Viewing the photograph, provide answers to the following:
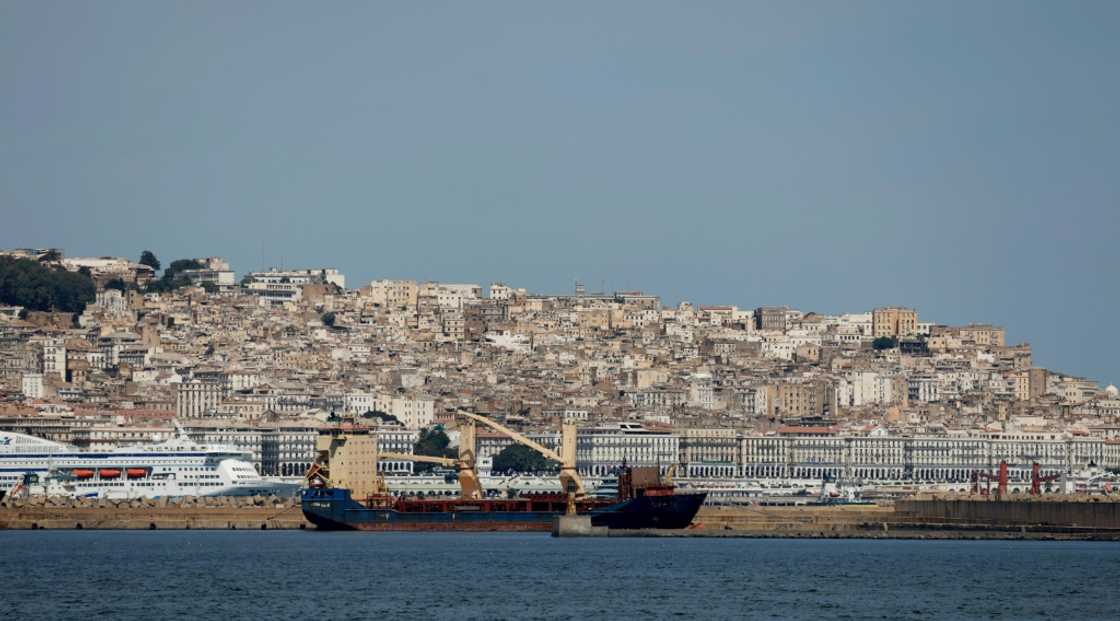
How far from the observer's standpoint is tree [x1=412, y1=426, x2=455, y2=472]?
159 metres

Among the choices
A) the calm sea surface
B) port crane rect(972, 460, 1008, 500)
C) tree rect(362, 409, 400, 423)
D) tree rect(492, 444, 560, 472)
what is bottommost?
the calm sea surface

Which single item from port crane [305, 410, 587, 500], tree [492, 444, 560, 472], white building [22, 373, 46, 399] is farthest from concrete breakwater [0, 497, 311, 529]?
white building [22, 373, 46, 399]

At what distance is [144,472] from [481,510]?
93.4 ft

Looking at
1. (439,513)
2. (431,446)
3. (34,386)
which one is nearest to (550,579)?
(439,513)

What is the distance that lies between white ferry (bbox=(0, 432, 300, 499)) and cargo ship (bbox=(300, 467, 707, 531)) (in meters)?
22.9

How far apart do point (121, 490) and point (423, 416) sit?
185 ft

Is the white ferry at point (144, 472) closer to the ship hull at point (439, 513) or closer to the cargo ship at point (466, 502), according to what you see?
the cargo ship at point (466, 502)

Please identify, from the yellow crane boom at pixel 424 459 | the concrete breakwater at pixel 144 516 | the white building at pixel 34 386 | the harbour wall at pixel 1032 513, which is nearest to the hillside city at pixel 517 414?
the white building at pixel 34 386

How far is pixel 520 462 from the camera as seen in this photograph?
156 metres

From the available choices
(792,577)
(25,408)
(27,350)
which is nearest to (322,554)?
(792,577)

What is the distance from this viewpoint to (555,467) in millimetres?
156625

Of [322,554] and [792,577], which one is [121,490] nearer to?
[322,554]

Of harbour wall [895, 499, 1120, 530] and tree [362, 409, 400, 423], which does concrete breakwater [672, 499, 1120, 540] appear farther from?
tree [362, 409, 400, 423]

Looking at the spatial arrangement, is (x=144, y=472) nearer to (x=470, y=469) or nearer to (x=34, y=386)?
(x=470, y=469)
